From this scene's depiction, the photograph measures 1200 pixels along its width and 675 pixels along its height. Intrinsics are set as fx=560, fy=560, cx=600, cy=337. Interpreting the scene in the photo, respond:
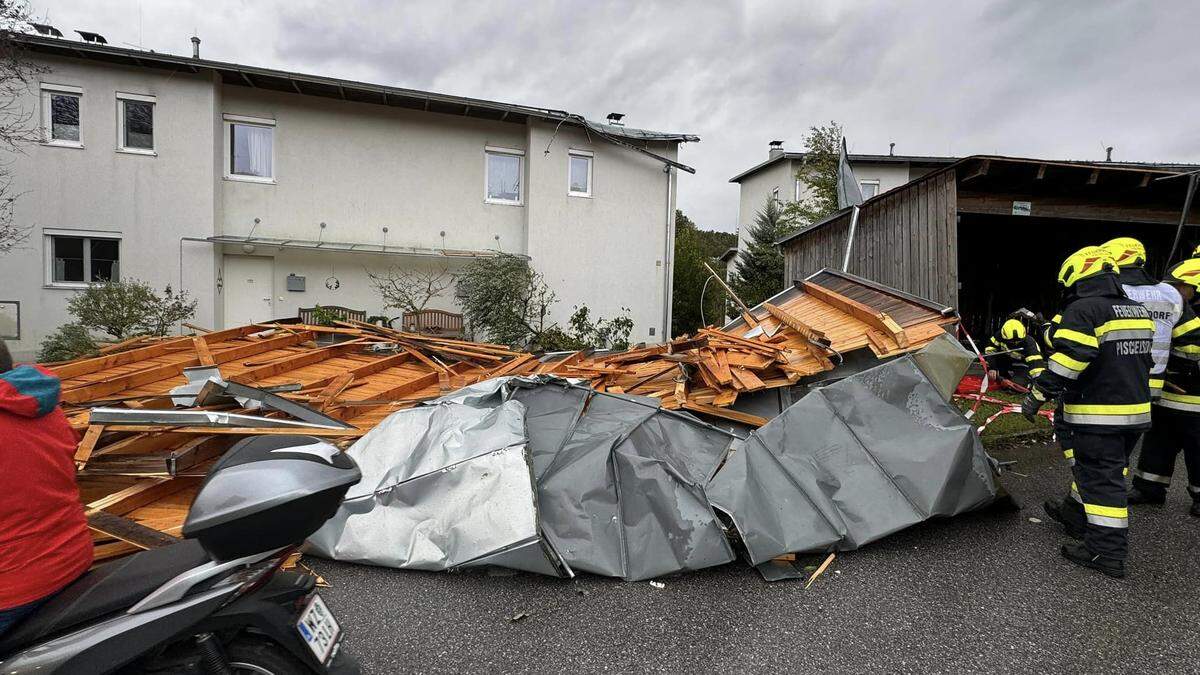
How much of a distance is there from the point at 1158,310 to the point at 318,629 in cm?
586

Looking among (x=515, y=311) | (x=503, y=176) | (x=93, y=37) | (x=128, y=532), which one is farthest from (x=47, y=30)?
(x=128, y=532)

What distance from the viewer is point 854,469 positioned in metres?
3.90

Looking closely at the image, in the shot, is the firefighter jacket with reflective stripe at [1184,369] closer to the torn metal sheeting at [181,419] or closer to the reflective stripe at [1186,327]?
the reflective stripe at [1186,327]

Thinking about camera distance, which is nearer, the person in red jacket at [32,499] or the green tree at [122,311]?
the person in red jacket at [32,499]

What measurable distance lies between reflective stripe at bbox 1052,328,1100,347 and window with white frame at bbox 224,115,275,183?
14.9 meters

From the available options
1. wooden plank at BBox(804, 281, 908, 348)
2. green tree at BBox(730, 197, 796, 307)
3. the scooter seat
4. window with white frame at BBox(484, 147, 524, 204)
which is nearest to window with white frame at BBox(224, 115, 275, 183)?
window with white frame at BBox(484, 147, 524, 204)

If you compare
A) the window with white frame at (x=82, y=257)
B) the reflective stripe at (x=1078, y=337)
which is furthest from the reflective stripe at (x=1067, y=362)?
the window with white frame at (x=82, y=257)

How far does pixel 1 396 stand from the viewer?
1771 mm

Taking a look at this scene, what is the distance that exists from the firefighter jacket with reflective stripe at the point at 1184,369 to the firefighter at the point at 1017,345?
44.1 inches

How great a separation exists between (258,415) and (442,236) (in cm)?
1057

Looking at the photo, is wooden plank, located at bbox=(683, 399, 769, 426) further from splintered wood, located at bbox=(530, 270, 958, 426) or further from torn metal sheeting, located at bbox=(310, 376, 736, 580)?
torn metal sheeting, located at bbox=(310, 376, 736, 580)

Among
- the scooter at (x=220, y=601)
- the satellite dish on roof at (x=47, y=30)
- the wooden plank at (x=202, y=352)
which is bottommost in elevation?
the scooter at (x=220, y=601)

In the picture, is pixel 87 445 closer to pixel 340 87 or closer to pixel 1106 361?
pixel 1106 361

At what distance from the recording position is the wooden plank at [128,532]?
2910 millimetres
